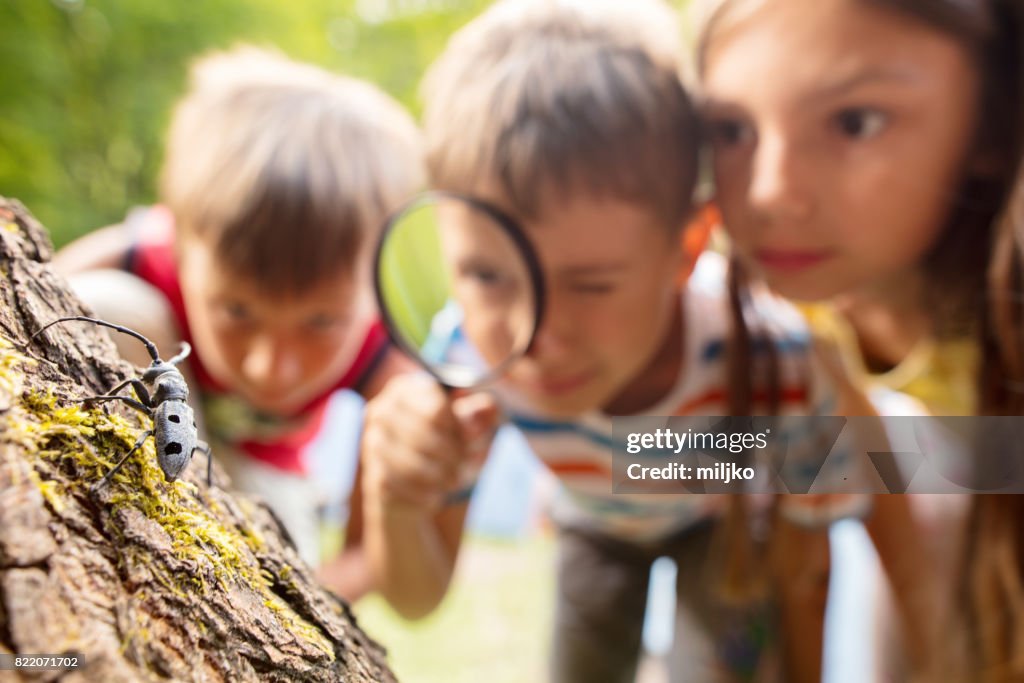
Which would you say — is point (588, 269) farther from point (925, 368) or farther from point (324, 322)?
point (925, 368)

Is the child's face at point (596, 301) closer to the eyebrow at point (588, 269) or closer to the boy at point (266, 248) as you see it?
the eyebrow at point (588, 269)

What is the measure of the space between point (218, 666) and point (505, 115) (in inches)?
32.2

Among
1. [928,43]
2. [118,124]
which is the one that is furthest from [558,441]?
[118,124]

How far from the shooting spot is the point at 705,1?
1.08 m

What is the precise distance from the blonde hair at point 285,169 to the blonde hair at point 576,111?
0.75ft

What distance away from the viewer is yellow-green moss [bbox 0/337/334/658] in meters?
0.44

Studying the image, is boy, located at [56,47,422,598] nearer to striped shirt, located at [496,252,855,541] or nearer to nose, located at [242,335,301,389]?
nose, located at [242,335,301,389]

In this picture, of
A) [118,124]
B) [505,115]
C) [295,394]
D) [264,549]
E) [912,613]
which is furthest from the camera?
[118,124]

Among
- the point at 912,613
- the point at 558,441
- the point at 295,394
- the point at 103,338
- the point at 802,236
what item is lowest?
the point at 912,613

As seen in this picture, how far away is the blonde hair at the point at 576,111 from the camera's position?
3.37ft

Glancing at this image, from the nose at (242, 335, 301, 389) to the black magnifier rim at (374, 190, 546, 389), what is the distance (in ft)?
0.64

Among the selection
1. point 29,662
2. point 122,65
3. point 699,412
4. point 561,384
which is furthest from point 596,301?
point 122,65

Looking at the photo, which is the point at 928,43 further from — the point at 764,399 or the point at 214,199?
the point at 214,199

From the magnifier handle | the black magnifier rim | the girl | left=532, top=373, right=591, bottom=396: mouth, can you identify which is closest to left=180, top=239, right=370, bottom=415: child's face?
the black magnifier rim
